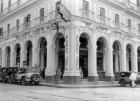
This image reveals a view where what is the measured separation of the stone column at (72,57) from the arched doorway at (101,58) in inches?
212

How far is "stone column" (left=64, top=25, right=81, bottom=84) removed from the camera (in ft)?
80.0

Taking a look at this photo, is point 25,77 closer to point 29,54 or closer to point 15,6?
point 29,54

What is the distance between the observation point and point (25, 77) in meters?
23.4

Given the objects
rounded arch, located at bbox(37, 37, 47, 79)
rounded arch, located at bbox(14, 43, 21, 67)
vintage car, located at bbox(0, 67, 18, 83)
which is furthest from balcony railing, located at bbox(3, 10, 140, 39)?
vintage car, located at bbox(0, 67, 18, 83)

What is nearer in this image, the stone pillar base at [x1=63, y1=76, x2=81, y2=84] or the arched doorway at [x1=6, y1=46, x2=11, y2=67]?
the stone pillar base at [x1=63, y1=76, x2=81, y2=84]

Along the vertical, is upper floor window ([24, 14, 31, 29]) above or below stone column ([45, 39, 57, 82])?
above

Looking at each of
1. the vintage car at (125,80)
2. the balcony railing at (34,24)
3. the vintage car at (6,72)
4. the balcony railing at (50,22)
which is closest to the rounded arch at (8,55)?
the balcony railing at (34,24)

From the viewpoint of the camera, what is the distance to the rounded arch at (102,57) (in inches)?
1142

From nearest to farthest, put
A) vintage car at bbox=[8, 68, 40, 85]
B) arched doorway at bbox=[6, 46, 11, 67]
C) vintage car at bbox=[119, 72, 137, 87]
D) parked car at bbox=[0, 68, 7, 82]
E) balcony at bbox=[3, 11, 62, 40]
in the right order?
1. vintage car at bbox=[8, 68, 40, 85]
2. vintage car at bbox=[119, 72, 137, 87]
3. balcony at bbox=[3, 11, 62, 40]
4. parked car at bbox=[0, 68, 7, 82]
5. arched doorway at bbox=[6, 46, 11, 67]

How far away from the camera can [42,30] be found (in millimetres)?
28703

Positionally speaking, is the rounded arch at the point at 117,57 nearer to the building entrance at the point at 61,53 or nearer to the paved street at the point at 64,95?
the building entrance at the point at 61,53

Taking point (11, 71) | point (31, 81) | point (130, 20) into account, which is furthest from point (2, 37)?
point (130, 20)

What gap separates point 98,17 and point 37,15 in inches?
313

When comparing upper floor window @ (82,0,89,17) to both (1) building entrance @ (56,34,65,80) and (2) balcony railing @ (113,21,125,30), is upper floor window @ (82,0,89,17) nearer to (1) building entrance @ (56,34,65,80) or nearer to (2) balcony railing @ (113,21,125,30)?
(1) building entrance @ (56,34,65,80)
